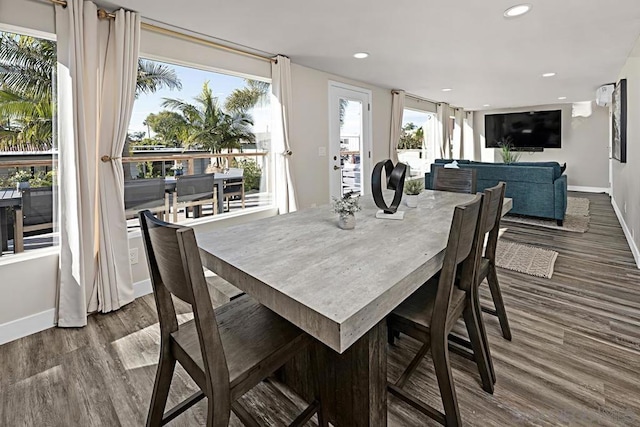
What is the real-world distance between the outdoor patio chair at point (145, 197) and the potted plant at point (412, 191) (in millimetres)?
2207

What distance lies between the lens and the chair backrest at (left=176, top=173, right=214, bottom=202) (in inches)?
131

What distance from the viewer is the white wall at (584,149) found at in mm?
8227

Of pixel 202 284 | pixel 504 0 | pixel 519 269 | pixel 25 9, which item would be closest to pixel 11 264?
pixel 25 9

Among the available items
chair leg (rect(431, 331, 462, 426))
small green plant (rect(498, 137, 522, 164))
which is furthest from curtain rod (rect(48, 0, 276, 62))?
small green plant (rect(498, 137, 522, 164))

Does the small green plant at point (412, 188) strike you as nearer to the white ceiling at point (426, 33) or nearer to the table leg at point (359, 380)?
the table leg at point (359, 380)

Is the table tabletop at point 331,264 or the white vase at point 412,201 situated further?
the white vase at point 412,201

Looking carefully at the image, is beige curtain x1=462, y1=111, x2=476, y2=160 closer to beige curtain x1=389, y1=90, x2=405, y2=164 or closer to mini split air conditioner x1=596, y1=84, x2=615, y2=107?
mini split air conditioner x1=596, y1=84, x2=615, y2=107

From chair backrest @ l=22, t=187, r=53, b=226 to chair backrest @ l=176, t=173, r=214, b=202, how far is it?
1021 millimetres

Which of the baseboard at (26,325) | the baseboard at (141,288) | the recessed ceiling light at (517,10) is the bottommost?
the baseboard at (26,325)

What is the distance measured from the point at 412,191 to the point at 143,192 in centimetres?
230

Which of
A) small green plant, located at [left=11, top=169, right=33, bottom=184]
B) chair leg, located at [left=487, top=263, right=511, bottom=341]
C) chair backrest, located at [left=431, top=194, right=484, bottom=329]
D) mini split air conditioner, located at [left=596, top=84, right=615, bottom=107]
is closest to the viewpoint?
chair backrest, located at [left=431, top=194, right=484, bottom=329]

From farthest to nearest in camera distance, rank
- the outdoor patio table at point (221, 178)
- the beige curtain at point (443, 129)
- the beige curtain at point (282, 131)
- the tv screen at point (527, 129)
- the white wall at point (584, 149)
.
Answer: the tv screen at point (527, 129) < the white wall at point (584, 149) < the beige curtain at point (443, 129) < the beige curtain at point (282, 131) < the outdoor patio table at point (221, 178)

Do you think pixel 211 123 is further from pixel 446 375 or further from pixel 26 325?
pixel 446 375

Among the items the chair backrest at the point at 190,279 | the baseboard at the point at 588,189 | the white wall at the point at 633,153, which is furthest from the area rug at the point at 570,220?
the chair backrest at the point at 190,279
